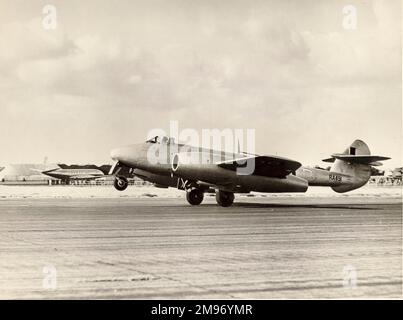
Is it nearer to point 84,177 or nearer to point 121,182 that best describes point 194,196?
point 121,182

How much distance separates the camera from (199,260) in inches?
351

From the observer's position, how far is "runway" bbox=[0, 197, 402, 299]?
21.8ft

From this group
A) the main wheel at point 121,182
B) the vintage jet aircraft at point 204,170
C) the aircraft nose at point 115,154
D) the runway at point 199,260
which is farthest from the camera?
the main wheel at point 121,182

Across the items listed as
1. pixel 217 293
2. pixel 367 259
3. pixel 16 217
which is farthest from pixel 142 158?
pixel 217 293

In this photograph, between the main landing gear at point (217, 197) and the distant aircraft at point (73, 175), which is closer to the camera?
the main landing gear at point (217, 197)

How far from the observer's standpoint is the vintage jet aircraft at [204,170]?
2286 centimetres

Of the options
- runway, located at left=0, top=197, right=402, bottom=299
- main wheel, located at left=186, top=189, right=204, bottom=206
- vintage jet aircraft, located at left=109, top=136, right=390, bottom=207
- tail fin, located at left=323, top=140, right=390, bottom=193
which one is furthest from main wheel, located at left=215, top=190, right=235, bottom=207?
A: runway, located at left=0, top=197, right=402, bottom=299

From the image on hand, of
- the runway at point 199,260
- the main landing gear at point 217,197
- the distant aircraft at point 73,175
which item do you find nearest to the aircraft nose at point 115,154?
the main landing gear at point 217,197

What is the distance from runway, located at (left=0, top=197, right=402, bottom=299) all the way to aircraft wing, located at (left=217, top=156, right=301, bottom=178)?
7400mm

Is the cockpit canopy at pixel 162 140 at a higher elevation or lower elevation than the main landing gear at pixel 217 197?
higher

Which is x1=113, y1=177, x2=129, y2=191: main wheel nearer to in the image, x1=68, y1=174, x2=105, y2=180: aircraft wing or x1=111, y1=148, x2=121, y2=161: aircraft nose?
x1=111, y1=148, x2=121, y2=161: aircraft nose

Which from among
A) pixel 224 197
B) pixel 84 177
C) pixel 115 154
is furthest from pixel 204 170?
pixel 84 177

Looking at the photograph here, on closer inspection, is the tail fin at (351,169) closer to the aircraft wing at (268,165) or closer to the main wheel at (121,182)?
the aircraft wing at (268,165)
